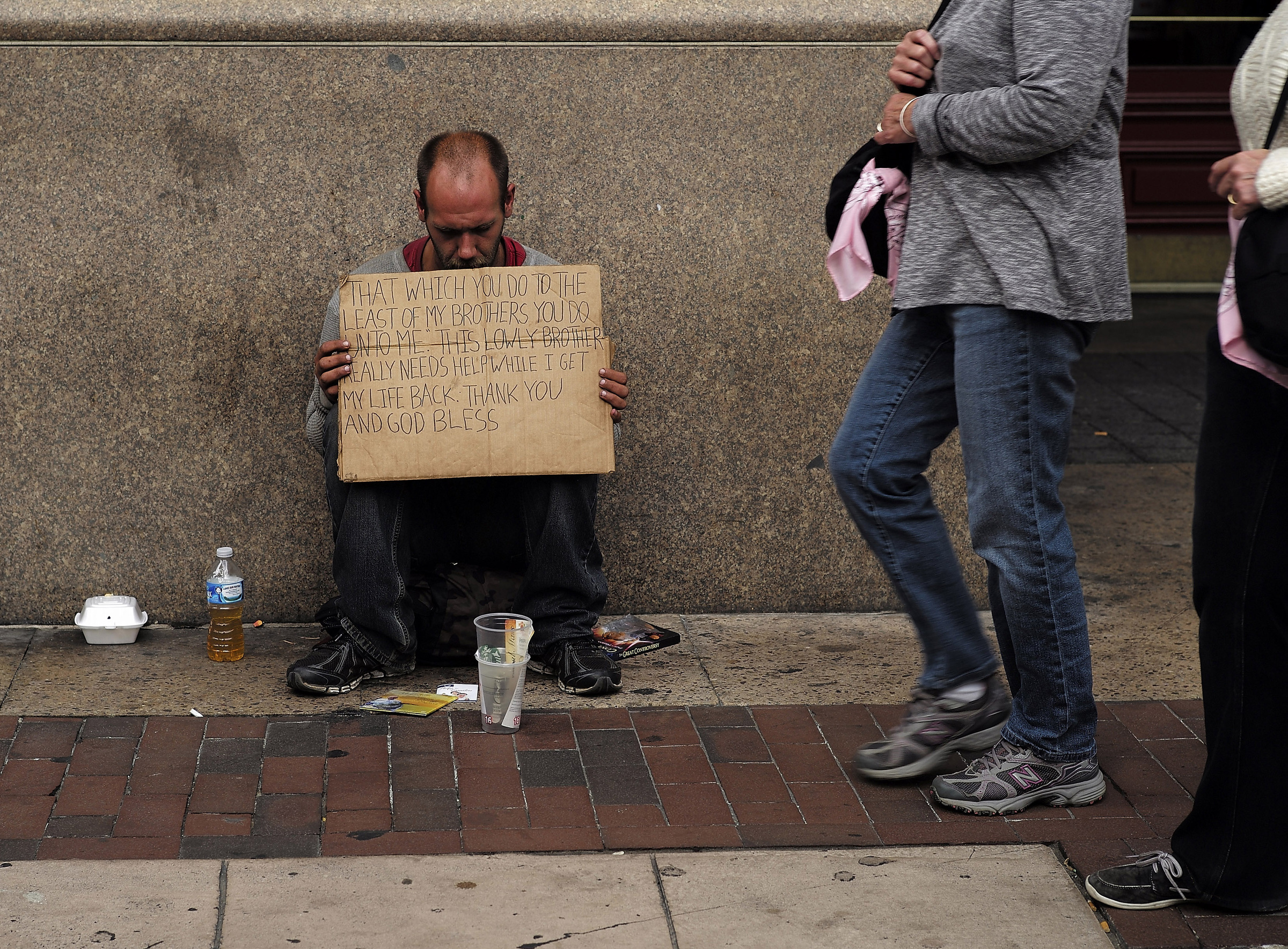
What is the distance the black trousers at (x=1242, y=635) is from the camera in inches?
93.2

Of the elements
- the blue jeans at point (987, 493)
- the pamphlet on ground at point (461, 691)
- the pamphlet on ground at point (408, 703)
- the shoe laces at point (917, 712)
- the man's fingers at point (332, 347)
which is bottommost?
the pamphlet on ground at point (461, 691)

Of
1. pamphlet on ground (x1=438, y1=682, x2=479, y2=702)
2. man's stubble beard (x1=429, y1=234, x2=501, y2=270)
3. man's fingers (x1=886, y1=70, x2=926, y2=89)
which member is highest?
man's fingers (x1=886, y1=70, x2=926, y2=89)

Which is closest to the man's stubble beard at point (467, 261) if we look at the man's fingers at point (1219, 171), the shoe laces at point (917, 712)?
the shoe laces at point (917, 712)

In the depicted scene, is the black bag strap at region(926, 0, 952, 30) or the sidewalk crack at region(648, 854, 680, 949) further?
the black bag strap at region(926, 0, 952, 30)

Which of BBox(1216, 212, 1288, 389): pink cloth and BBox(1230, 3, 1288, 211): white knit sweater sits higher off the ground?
BBox(1230, 3, 1288, 211): white knit sweater

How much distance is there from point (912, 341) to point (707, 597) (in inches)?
55.7

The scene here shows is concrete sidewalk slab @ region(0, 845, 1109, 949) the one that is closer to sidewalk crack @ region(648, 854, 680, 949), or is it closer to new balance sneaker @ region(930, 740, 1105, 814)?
sidewalk crack @ region(648, 854, 680, 949)

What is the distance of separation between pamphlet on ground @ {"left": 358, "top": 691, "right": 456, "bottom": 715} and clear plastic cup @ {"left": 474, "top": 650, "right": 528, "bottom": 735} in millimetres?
163

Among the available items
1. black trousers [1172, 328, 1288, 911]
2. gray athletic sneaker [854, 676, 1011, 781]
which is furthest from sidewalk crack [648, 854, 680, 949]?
black trousers [1172, 328, 1288, 911]

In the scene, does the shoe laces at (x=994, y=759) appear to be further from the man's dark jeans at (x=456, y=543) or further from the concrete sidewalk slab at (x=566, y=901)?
the man's dark jeans at (x=456, y=543)

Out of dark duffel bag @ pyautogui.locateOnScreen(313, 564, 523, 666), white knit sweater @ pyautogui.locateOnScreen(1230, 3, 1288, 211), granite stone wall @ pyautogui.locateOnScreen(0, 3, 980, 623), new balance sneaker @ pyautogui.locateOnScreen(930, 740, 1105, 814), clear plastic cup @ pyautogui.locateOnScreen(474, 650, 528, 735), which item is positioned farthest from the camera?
granite stone wall @ pyautogui.locateOnScreen(0, 3, 980, 623)

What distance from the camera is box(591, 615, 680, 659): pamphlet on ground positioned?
3.83 meters

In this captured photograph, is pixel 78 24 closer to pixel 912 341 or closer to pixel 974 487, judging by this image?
pixel 912 341

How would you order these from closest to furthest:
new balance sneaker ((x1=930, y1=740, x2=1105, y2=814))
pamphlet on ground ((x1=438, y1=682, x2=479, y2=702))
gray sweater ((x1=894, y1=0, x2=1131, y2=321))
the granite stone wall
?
gray sweater ((x1=894, y1=0, x2=1131, y2=321)) < new balance sneaker ((x1=930, y1=740, x2=1105, y2=814)) < pamphlet on ground ((x1=438, y1=682, x2=479, y2=702)) < the granite stone wall
